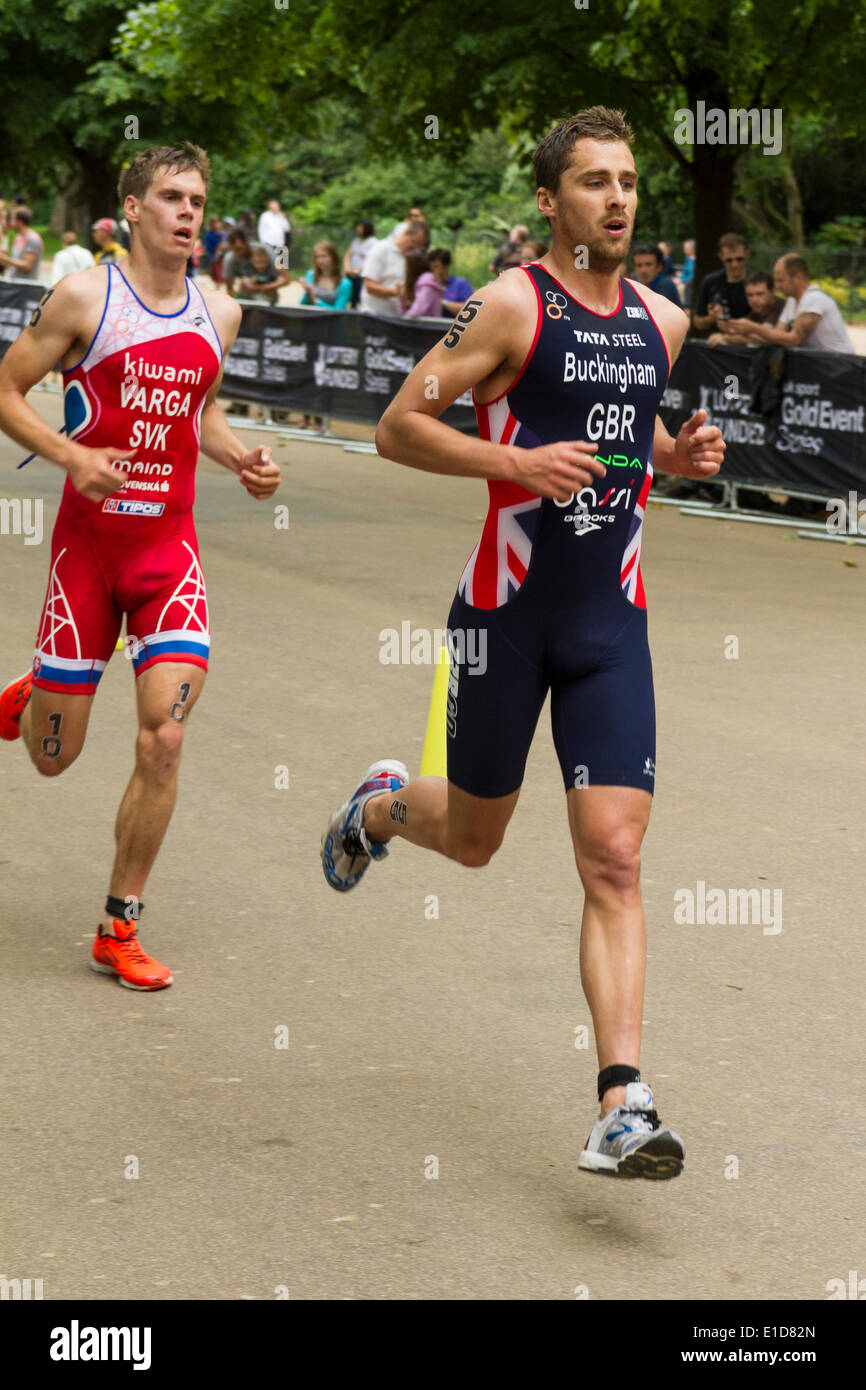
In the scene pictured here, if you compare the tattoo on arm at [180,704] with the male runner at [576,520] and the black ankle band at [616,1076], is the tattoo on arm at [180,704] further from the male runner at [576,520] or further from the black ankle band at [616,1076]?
the black ankle band at [616,1076]

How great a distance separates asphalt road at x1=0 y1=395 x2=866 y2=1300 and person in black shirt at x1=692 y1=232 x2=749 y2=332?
25.1 feet

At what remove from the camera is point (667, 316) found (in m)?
4.62

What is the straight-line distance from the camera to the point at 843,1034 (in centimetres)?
521

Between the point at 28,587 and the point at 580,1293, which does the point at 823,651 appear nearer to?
the point at 28,587

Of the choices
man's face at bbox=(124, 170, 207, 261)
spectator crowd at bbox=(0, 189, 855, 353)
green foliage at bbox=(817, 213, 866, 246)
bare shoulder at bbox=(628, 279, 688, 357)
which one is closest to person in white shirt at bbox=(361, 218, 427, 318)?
spectator crowd at bbox=(0, 189, 855, 353)

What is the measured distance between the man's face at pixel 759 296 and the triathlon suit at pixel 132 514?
36.9ft

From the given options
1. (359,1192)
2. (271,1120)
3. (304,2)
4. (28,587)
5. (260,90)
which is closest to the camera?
(359,1192)

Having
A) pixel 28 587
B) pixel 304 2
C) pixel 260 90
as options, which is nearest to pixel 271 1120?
pixel 28 587

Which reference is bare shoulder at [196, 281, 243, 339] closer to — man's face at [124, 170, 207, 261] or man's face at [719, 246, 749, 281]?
man's face at [124, 170, 207, 261]

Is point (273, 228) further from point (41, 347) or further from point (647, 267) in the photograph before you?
point (41, 347)

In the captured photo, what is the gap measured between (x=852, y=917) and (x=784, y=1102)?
1572mm

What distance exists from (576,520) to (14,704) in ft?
8.80

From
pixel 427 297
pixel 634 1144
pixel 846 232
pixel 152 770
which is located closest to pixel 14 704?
pixel 152 770

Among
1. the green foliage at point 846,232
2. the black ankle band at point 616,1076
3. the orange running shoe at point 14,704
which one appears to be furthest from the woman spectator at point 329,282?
the green foliage at point 846,232
